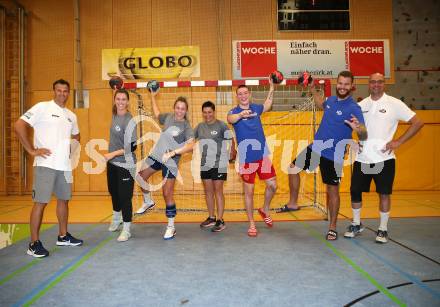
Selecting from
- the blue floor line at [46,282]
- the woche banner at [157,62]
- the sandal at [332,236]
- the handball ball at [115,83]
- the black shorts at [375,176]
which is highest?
the woche banner at [157,62]

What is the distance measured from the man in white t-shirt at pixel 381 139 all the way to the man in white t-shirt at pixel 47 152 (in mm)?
3694

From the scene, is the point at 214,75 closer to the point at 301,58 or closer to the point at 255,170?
the point at 301,58

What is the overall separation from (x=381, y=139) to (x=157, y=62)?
6.86m

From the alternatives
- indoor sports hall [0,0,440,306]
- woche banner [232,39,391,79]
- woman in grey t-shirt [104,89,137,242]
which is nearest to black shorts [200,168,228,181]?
indoor sports hall [0,0,440,306]

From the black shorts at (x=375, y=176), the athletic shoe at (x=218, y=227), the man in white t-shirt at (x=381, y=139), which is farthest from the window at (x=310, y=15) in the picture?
the athletic shoe at (x=218, y=227)

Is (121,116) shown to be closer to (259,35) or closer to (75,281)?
(75,281)

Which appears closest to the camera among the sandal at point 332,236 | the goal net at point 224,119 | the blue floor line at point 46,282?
the blue floor line at point 46,282

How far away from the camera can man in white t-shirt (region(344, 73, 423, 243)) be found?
4148mm

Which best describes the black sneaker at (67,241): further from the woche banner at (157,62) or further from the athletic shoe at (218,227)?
the woche banner at (157,62)

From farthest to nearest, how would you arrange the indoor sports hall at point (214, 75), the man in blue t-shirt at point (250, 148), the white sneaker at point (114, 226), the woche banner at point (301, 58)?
1. the woche banner at point (301, 58)
2. the indoor sports hall at point (214, 75)
3. the white sneaker at point (114, 226)
4. the man in blue t-shirt at point (250, 148)

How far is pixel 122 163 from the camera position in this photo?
438 cm

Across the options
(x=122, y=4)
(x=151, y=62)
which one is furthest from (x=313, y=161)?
(x=122, y=4)

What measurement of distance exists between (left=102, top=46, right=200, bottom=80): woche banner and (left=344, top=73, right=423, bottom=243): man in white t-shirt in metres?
6.00

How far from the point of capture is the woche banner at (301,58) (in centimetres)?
934
